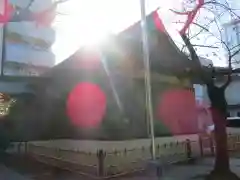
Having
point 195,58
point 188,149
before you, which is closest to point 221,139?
point 195,58

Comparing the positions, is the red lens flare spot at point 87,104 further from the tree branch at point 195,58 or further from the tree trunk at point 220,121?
the tree trunk at point 220,121

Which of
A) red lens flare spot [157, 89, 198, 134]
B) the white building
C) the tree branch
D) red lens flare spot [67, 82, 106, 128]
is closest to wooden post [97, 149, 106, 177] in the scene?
the tree branch

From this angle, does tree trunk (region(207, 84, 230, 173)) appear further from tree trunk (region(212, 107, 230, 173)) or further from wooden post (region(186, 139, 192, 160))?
wooden post (region(186, 139, 192, 160))

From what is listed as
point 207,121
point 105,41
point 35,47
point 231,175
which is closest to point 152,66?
point 105,41

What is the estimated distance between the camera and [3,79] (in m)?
20.4

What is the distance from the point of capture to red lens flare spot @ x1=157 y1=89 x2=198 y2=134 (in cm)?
1841

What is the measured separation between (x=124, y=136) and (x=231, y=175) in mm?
7082

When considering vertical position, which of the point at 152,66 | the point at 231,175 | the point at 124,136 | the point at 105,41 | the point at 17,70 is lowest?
the point at 231,175

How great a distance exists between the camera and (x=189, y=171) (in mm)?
11500

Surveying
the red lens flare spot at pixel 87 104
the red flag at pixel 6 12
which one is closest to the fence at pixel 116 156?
the red lens flare spot at pixel 87 104

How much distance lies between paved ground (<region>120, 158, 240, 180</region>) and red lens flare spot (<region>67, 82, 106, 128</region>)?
15.7 ft

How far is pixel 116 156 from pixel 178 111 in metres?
9.10

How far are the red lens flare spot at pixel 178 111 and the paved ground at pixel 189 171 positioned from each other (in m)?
4.83

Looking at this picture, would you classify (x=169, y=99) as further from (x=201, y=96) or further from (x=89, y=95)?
(x=201, y=96)
